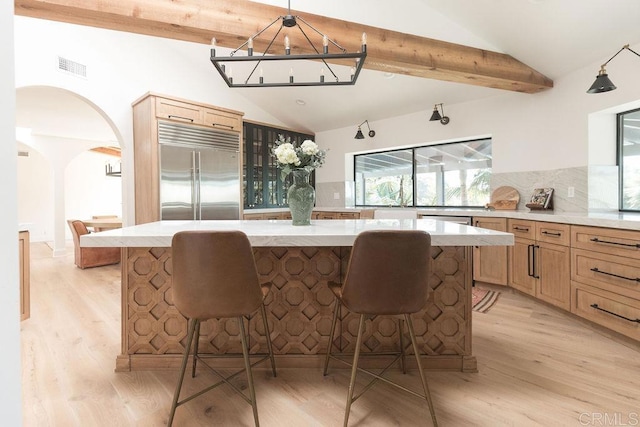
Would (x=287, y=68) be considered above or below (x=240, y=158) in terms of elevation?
above

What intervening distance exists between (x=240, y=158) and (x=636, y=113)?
4.37 metres

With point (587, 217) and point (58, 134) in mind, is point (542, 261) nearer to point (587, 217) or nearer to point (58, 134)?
point (587, 217)

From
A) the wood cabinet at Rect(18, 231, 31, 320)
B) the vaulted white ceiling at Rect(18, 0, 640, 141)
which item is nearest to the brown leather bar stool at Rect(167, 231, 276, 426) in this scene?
Result: the vaulted white ceiling at Rect(18, 0, 640, 141)

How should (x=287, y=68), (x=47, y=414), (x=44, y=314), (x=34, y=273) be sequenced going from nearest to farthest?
(x=47, y=414), (x=44, y=314), (x=287, y=68), (x=34, y=273)

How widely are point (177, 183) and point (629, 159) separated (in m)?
4.80

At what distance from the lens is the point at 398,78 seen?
421 centimetres

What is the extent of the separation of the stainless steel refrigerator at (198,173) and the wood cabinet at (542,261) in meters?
3.42

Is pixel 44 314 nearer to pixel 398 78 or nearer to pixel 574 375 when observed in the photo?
pixel 574 375

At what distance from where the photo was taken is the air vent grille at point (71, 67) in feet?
11.6

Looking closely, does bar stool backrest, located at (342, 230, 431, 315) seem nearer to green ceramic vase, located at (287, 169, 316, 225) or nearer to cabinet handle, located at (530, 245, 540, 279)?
green ceramic vase, located at (287, 169, 316, 225)

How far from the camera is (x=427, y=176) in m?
5.09

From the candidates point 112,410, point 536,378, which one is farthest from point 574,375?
point 112,410

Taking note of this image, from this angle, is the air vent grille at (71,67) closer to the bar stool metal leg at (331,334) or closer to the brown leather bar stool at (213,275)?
the brown leather bar stool at (213,275)

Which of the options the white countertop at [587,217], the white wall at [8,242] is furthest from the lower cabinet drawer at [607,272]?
the white wall at [8,242]
